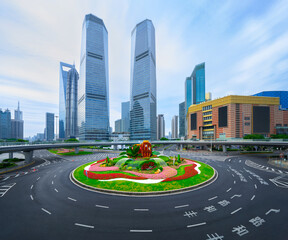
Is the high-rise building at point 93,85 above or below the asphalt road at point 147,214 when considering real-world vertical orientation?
above

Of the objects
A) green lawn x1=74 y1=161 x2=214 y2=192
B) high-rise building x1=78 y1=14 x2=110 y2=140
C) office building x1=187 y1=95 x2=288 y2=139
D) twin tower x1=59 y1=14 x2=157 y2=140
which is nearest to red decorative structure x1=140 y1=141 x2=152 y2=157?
green lawn x1=74 y1=161 x2=214 y2=192

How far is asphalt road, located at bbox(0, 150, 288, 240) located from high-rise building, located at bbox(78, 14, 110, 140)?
441ft

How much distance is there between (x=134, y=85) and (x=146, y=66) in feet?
95.2

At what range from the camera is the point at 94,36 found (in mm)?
159250

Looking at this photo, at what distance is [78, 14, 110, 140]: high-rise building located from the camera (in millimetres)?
145625

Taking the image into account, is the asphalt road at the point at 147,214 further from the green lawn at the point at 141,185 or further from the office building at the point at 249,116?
the office building at the point at 249,116

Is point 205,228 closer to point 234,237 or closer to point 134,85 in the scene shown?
point 234,237

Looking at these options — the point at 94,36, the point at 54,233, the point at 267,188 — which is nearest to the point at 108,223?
the point at 54,233

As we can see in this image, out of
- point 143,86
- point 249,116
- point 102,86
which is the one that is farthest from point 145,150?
point 143,86

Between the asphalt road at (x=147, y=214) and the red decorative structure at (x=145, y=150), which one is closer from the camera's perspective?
the asphalt road at (x=147, y=214)

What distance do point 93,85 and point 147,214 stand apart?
15794 centimetres

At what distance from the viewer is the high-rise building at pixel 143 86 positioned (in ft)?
525

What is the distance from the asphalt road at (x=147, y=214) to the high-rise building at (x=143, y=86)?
14039cm

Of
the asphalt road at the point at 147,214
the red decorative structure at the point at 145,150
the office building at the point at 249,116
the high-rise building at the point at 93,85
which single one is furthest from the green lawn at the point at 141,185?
the high-rise building at the point at 93,85
